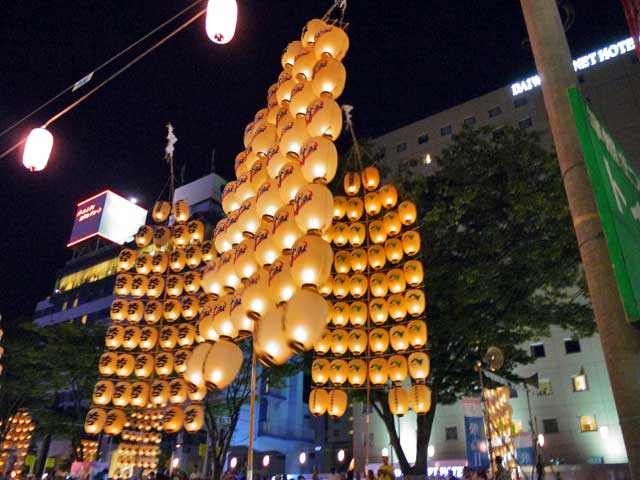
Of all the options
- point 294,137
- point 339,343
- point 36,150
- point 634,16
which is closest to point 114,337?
point 36,150

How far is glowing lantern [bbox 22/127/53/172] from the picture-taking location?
11016 millimetres

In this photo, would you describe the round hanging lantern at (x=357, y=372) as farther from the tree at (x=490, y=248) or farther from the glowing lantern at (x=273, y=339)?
the glowing lantern at (x=273, y=339)

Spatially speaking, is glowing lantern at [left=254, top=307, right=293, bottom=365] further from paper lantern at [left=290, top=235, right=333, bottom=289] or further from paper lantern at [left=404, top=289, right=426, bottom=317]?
paper lantern at [left=404, top=289, right=426, bottom=317]

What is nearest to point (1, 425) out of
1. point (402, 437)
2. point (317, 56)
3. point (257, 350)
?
point (402, 437)

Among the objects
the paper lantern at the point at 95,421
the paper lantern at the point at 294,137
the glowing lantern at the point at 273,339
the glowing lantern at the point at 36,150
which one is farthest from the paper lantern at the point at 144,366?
the paper lantern at the point at 294,137

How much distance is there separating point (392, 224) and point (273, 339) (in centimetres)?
609

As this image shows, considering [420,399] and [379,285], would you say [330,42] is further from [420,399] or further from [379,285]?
[420,399]

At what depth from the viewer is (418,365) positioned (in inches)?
444

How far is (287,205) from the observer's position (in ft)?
29.7

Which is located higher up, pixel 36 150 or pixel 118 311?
pixel 36 150

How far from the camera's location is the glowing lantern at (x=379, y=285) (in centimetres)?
1228

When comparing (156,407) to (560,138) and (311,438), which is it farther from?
(311,438)

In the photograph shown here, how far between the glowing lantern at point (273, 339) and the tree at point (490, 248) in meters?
6.84

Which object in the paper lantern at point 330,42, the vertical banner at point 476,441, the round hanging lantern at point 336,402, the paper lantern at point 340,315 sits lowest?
the vertical banner at point 476,441
